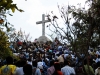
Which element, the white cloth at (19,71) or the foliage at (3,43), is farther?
the white cloth at (19,71)

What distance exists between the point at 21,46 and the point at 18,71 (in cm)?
1804

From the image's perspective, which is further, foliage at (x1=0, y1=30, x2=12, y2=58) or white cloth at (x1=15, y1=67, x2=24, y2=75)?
white cloth at (x1=15, y1=67, x2=24, y2=75)

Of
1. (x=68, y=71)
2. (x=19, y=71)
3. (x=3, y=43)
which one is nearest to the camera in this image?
(x=3, y=43)

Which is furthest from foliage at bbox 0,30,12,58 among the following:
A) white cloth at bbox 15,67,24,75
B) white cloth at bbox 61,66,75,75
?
white cloth at bbox 61,66,75,75

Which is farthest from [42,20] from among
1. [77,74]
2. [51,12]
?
[77,74]

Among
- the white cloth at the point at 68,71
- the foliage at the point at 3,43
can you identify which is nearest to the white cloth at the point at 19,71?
the foliage at the point at 3,43

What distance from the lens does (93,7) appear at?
14.1ft

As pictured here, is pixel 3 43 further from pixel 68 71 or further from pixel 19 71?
pixel 68 71

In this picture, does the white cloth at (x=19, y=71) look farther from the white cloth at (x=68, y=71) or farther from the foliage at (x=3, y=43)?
the white cloth at (x=68, y=71)

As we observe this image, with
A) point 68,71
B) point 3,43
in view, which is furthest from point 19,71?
point 68,71

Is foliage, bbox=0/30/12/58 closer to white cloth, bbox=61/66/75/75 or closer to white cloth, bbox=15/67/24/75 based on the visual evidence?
white cloth, bbox=15/67/24/75

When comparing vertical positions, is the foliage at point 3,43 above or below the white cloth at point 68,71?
above

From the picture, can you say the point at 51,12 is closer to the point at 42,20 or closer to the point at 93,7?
the point at 93,7

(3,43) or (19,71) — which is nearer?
(3,43)
